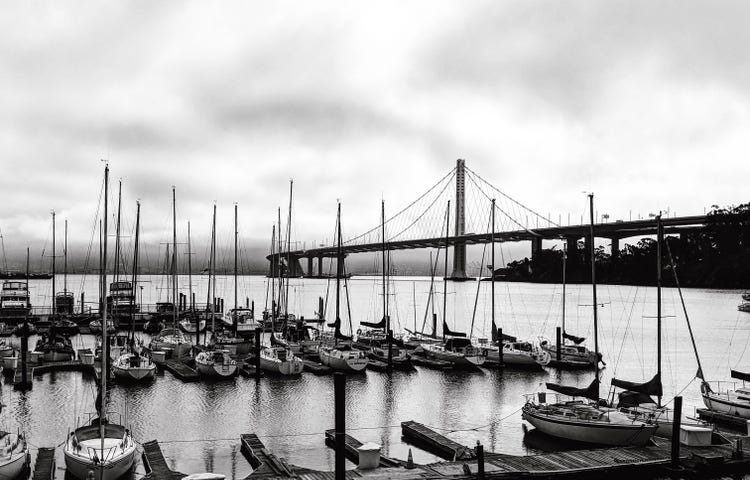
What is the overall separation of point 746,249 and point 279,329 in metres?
115

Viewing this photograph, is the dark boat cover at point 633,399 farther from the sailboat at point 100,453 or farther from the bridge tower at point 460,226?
the bridge tower at point 460,226

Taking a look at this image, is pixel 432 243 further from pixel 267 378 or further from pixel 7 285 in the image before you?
pixel 267 378

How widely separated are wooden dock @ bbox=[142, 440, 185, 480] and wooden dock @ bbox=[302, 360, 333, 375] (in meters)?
13.9

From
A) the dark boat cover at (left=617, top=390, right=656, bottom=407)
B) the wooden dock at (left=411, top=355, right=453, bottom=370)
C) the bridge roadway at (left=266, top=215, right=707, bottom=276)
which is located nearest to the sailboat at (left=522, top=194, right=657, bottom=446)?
the dark boat cover at (left=617, top=390, right=656, bottom=407)

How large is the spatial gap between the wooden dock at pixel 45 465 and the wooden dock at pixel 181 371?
12313 millimetres

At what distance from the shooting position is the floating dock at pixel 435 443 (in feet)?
54.7

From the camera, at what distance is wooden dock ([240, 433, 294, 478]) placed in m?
14.8

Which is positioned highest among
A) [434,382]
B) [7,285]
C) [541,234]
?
[541,234]

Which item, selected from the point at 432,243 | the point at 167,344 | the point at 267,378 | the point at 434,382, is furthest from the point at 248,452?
the point at 432,243

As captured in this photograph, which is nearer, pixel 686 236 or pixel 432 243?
pixel 432 243

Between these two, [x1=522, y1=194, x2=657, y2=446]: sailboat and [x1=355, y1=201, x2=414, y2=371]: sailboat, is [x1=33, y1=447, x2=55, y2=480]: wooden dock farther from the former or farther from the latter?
[x1=355, y1=201, x2=414, y2=371]: sailboat

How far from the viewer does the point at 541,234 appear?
109188 mm

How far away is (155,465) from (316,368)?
1599 centimetres

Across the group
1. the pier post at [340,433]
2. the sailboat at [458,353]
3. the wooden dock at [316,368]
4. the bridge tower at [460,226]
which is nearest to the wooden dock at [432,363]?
the sailboat at [458,353]
